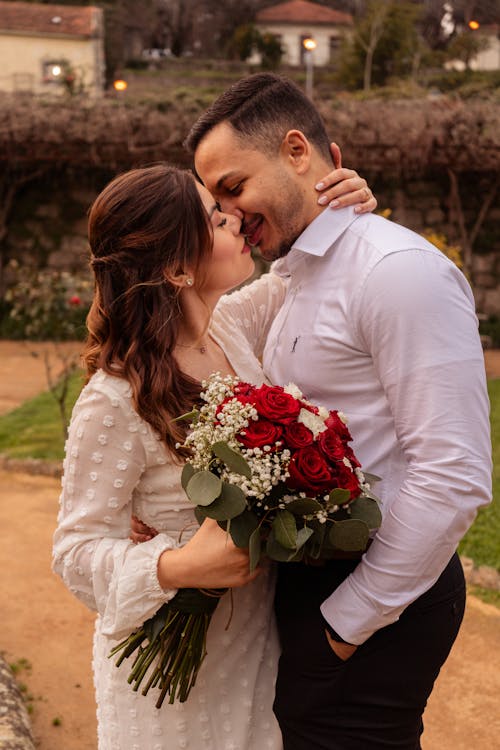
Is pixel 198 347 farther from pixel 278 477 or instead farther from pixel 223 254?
pixel 278 477

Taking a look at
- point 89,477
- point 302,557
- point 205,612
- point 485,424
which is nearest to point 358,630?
point 302,557

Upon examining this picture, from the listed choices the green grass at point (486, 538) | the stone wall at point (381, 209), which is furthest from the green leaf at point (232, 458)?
the stone wall at point (381, 209)

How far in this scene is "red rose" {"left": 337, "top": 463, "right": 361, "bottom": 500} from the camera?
→ 165cm

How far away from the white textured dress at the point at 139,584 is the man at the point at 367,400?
135mm

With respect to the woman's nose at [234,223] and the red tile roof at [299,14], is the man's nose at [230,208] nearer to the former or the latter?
the woman's nose at [234,223]

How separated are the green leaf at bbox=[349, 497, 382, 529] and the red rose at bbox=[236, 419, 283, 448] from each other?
0.22 metres

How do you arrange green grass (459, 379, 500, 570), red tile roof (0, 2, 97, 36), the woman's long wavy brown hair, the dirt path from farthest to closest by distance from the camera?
red tile roof (0, 2, 97, 36), green grass (459, 379, 500, 570), the dirt path, the woman's long wavy brown hair

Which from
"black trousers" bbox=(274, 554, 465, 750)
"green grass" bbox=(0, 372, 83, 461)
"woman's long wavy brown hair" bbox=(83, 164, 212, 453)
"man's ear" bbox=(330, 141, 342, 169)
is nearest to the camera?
"black trousers" bbox=(274, 554, 465, 750)

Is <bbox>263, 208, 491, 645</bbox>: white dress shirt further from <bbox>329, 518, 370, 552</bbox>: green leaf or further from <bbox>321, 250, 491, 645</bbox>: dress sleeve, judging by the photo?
<bbox>329, 518, 370, 552</bbox>: green leaf

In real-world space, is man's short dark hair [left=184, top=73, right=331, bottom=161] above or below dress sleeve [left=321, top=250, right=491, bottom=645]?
above

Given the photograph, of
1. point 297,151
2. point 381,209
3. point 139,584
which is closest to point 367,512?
point 139,584

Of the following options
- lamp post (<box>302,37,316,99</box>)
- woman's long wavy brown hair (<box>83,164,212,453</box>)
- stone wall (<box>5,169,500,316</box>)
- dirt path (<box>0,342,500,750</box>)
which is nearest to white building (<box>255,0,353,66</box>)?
lamp post (<box>302,37,316,99</box>)

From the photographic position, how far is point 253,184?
2082mm

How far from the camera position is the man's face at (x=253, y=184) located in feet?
6.82
